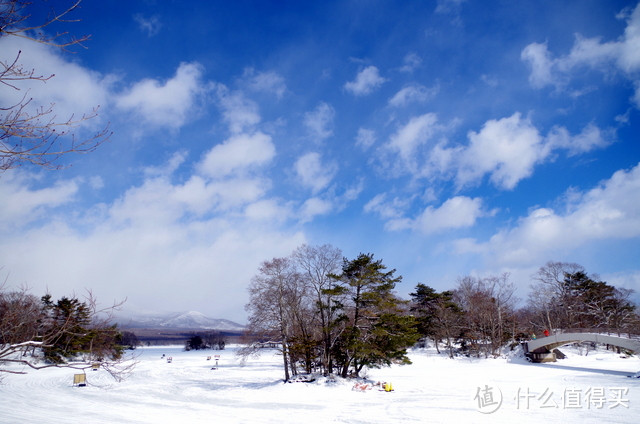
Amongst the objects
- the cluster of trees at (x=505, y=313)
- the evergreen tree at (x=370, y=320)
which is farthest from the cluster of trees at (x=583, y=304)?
the evergreen tree at (x=370, y=320)

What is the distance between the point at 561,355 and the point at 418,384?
2798 centimetres

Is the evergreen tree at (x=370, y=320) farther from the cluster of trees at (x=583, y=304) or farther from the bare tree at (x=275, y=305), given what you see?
the cluster of trees at (x=583, y=304)

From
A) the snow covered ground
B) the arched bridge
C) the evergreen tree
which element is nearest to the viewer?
the snow covered ground

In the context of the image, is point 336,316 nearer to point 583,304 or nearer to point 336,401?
point 336,401

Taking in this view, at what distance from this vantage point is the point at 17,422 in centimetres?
1277

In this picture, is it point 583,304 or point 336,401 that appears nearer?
point 336,401

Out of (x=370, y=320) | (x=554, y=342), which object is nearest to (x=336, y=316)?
(x=370, y=320)

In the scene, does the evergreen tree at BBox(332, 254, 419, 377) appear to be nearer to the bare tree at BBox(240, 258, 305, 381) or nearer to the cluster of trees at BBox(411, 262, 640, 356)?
the bare tree at BBox(240, 258, 305, 381)

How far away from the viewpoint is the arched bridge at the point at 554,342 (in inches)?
1246

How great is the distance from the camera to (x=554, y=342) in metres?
36.8

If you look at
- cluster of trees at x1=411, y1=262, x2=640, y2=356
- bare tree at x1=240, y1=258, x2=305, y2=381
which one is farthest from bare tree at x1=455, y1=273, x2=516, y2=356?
bare tree at x1=240, y1=258, x2=305, y2=381

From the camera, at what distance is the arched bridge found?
31641 mm

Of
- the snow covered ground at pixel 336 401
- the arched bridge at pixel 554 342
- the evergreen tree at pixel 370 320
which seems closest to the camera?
the snow covered ground at pixel 336 401

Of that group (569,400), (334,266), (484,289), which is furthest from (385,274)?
(484,289)
